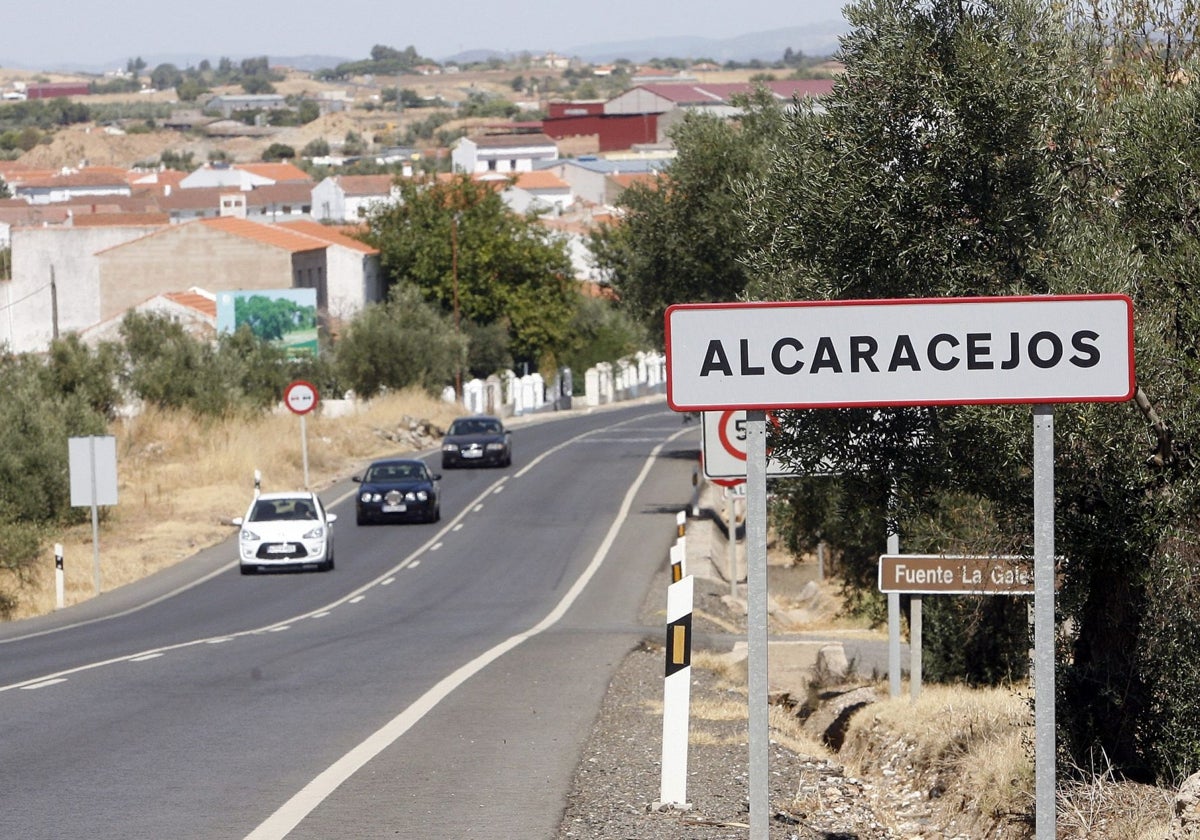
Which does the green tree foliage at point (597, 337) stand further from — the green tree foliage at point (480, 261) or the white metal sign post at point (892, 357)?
the white metal sign post at point (892, 357)

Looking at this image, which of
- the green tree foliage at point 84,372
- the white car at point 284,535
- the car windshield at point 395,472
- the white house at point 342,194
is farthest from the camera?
the white house at point 342,194

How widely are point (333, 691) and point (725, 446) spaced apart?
13.3 ft

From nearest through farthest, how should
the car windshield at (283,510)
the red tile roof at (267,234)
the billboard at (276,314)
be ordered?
the car windshield at (283,510), the billboard at (276,314), the red tile roof at (267,234)

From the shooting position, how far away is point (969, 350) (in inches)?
235

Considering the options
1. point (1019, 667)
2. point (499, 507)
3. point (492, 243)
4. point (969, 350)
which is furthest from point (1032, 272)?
point (492, 243)

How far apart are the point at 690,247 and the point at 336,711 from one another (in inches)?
904

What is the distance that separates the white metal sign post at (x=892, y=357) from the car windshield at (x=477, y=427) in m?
39.1

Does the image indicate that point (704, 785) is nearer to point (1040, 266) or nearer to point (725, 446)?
point (1040, 266)

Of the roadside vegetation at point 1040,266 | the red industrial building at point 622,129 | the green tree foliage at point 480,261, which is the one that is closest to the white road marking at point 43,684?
the roadside vegetation at point 1040,266

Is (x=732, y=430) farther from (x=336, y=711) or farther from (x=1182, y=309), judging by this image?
(x=1182, y=309)

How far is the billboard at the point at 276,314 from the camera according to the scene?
6059 cm

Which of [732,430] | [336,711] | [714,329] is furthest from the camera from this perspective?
[732,430]

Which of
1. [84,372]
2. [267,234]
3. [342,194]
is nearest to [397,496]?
[84,372]

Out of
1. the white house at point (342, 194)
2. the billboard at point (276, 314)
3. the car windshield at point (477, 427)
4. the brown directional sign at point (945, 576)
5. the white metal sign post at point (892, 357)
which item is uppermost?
the white house at point (342, 194)
